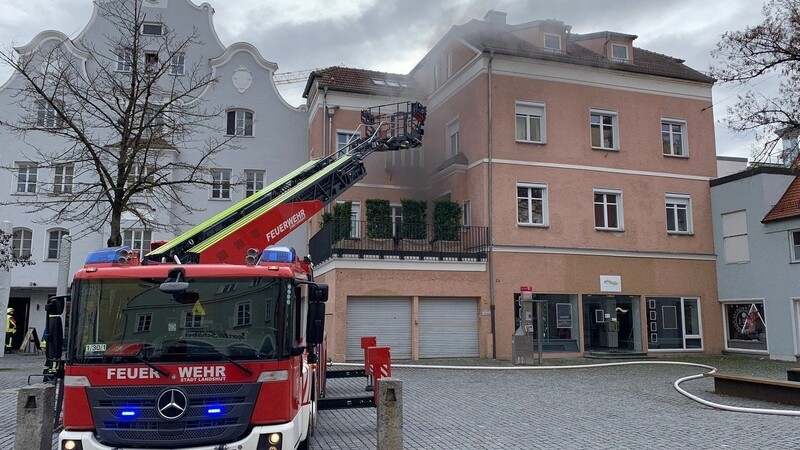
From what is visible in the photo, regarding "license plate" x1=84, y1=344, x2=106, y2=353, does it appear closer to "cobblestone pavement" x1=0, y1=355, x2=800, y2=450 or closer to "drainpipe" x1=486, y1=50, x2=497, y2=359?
"cobblestone pavement" x1=0, y1=355, x2=800, y2=450

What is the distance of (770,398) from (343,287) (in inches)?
503

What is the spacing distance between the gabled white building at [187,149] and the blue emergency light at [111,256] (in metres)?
23.1

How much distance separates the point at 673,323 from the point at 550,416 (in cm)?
1568

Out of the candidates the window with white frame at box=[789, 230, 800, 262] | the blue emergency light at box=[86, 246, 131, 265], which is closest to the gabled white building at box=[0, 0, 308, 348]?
the window with white frame at box=[789, 230, 800, 262]

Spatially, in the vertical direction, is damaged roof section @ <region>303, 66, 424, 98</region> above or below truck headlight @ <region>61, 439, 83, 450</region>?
above

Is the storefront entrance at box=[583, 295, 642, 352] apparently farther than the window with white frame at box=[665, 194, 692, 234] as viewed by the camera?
No

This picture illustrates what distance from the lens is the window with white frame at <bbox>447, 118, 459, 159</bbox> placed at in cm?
2661

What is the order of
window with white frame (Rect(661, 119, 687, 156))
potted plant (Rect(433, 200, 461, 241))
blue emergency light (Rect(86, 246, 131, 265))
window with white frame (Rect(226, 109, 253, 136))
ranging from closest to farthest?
blue emergency light (Rect(86, 246, 131, 265)) → potted plant (Rect(433, 200, 461, 241)) → window with white frame (Rect(661, 119, 687, 156)) → window with white frame (Rect(226, 109, 253, 136))

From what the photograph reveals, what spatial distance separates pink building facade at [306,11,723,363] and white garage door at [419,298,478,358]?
0.13 feet

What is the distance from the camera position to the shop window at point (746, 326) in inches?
941

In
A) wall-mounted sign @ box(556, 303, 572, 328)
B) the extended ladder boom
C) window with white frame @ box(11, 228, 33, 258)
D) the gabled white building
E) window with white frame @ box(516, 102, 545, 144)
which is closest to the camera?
the extended ladder boom

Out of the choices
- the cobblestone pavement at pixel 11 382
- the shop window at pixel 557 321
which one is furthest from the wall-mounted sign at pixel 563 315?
the cobblestone pavement at pixel 11 382

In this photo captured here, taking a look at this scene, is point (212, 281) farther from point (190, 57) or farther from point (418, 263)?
point (190, 57)

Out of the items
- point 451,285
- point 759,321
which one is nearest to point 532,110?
point 451,285
